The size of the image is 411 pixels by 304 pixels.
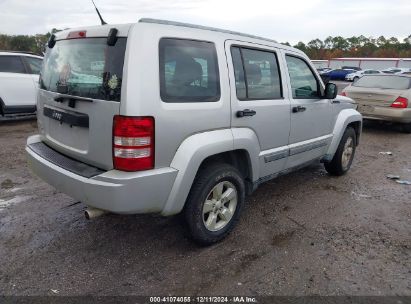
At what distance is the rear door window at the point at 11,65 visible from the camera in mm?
8609

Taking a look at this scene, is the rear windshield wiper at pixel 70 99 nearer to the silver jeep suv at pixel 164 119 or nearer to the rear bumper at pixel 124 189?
the silver jeep suv at pixel 164 119

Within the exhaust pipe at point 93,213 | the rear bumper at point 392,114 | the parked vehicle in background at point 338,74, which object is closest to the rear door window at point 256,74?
the exhaust pipe at point 93,213

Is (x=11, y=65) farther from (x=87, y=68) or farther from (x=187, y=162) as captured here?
(x=187, y=162)

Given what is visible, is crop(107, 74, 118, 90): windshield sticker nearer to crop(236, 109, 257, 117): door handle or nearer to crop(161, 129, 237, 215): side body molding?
crop(161, 129, 237, 215): side body molding

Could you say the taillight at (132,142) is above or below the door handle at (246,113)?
below

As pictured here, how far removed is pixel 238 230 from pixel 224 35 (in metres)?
1.92

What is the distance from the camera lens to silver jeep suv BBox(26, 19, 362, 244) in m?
2.61

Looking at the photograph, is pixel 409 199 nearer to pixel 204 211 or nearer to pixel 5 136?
pixel 204 211

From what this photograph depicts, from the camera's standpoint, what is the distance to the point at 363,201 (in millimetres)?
4539

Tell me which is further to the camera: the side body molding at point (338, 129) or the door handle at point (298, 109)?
the side body molding at point (338, 129)

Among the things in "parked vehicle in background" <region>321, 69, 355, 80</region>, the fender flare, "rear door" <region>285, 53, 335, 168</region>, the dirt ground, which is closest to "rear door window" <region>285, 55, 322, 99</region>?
"rear door" <region>285, 53, 335, 168</region>

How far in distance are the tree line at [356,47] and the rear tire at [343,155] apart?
2818 inches

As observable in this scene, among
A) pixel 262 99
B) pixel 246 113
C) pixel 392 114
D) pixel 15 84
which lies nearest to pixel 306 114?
pixel 262 99

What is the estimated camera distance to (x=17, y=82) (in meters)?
8.75
